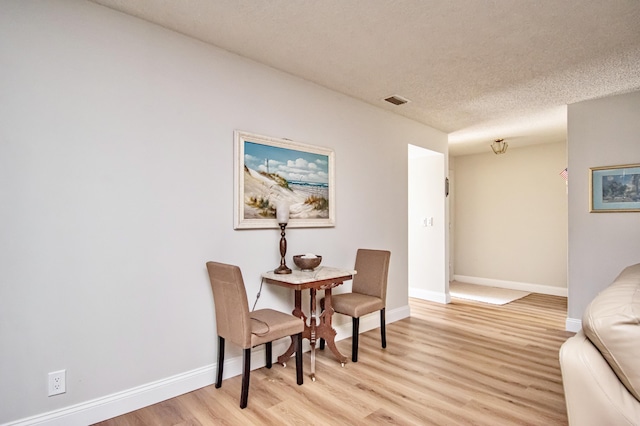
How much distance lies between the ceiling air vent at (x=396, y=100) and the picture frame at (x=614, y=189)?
6.77ft

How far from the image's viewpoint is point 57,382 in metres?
2.01

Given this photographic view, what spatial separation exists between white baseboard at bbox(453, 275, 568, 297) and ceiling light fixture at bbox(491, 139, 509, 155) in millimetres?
2243

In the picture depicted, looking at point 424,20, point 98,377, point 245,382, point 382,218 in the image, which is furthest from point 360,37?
point 98,377

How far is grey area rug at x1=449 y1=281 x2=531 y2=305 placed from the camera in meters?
5.38

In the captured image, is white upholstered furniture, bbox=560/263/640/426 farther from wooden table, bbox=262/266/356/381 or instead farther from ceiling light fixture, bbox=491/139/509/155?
ceiling light fixture, bbox=491/139/509/155

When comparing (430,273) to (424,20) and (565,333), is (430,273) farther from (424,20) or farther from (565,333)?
(424,20)

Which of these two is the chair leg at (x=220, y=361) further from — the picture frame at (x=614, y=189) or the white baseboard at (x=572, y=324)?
the picture frame at (x=614, y=189)

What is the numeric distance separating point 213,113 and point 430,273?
12.9 feet

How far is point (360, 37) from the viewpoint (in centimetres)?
256

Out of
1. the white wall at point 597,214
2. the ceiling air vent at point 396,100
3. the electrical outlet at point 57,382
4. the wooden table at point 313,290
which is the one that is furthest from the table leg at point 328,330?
the white wall at point 597,214

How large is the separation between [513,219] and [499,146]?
4.32ft

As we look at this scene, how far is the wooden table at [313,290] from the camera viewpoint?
106 inches

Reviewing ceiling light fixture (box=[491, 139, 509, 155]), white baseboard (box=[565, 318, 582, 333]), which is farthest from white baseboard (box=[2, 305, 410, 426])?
ceiling light fixture (box=[491, 139, 509, 155])

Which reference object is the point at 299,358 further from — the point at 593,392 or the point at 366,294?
the point at 593,392
